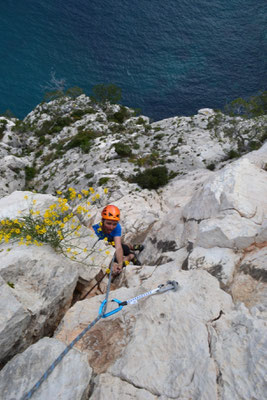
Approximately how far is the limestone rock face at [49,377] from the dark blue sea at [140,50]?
77761 millimetres

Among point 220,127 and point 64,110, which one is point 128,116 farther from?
point 220,127

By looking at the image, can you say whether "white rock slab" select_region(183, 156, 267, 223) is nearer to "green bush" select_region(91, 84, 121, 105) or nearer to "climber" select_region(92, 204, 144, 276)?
"climber" select_region(92, 204, 144, 276)

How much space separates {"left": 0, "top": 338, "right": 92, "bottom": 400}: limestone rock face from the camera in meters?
3.65

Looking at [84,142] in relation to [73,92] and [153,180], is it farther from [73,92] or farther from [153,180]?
[73,92]

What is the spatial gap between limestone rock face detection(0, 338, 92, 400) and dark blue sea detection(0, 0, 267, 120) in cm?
7776

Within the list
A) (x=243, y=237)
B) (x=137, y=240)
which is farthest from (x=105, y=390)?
(x=137, y=240)

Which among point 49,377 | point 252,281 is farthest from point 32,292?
point 252,281

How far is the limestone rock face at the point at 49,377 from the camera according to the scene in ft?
12.0

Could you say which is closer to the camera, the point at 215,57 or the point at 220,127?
the point at 220,127

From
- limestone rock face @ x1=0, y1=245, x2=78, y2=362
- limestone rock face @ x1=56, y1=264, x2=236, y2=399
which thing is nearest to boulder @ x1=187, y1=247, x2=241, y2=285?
limestone rock face @ x1=56, y1=264, x2=236, y2=399

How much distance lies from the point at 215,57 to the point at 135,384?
107272 millimetres

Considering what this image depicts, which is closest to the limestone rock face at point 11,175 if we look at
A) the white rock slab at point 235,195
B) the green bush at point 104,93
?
the white rock slab at point 235,195

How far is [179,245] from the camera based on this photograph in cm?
870

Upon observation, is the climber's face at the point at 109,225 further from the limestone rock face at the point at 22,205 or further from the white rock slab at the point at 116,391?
the white rock slab at the point at 116,391
